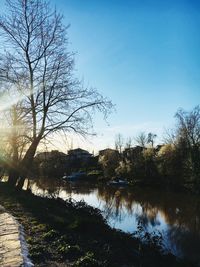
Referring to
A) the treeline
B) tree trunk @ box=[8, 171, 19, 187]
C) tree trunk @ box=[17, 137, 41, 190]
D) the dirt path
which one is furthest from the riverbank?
the treeline

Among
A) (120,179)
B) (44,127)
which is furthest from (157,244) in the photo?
(120,179)

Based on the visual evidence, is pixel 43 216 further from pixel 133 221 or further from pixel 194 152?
pixel 194 152

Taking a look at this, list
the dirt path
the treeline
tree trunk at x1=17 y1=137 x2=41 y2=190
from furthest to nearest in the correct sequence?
the treeline → tree trunk at x1=17 y1=137 x2=41 y2=190 → the dirt path

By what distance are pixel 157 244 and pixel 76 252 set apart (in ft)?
18.7

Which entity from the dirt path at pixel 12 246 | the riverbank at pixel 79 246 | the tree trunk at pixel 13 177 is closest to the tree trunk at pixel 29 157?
the tree trunk at pixel 13 177

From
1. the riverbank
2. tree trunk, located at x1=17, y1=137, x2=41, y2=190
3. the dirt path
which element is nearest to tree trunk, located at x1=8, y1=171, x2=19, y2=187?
tree trunk, located at x1=17, y1=137, x2=41, y2=190

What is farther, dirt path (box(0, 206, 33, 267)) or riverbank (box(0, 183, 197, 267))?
riverbank (box(0, 183, 197, 267))

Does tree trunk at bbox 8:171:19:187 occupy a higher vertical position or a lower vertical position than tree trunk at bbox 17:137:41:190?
lower

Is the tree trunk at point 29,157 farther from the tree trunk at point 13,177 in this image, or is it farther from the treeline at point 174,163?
the treeline at point 174,163

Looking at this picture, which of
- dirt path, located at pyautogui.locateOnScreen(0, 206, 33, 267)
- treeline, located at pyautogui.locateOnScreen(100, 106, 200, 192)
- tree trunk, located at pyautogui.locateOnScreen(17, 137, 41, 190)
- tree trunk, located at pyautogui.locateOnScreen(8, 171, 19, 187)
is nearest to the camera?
dirt path, located at pyautogui.locateOnScreen(0, 206, 33, 267)

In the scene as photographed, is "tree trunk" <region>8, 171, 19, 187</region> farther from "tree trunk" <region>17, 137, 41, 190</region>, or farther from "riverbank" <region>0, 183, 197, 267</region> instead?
"riverbank" <region>0, 183, 197, 267</region>

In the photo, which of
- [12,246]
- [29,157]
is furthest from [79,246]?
[29,157]

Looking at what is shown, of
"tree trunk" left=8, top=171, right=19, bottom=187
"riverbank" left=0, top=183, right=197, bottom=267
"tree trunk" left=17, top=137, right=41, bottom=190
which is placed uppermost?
"tree trunk" left=17, top=137, right=41, bottom=190

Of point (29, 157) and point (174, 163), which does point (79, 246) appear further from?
point (174, 163)
